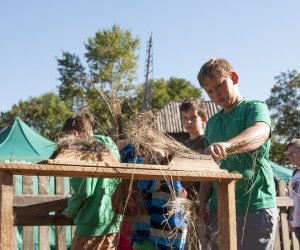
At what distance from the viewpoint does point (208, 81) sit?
2908mm

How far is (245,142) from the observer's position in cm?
251

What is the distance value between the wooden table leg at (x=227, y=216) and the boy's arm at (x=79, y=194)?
142 cm

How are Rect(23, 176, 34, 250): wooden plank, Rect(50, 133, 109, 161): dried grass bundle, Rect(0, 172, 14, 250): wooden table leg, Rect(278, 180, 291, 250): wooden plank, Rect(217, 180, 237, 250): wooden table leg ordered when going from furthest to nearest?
1. Rect(278, 180, 291, 250): wooden plank
2. Rect(23, 176, 34, 250): wooden plank
3. Rect(217, 180, 237, 250): wooden table leg
4. Rect(50, 133, 109, 161): dried grass bundle
5. Rect(0, 172, 14, 250): wooden table leg

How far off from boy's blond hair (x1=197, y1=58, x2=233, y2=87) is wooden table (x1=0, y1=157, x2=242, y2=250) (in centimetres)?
70

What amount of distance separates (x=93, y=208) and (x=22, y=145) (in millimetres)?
6067

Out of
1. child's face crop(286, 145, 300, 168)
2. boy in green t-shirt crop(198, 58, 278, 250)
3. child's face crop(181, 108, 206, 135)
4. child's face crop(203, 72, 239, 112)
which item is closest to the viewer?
boy in green t-shirt crop(198, 58, 278, 250)

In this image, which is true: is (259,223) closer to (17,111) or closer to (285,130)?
(285,130)

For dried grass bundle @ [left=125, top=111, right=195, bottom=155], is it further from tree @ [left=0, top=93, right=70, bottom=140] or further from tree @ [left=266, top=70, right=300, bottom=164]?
tree @ [left=0, top=93, right=70, bottom=140]

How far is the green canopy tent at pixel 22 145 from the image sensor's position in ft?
29.8

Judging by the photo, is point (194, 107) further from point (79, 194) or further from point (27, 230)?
point (27, 230)

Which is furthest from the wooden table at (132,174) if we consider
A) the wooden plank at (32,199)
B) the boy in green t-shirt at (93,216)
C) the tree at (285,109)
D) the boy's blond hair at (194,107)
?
the tree at (285,109)

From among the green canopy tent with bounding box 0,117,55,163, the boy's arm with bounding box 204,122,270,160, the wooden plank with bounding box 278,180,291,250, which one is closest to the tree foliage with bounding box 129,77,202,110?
the green canopy tent with bounding box 0,117,55,163

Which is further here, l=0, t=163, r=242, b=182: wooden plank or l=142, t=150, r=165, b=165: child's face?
l=142, t=150, r=165, b=165: child's face

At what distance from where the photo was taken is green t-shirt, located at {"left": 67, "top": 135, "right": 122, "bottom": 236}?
3.69 meters
